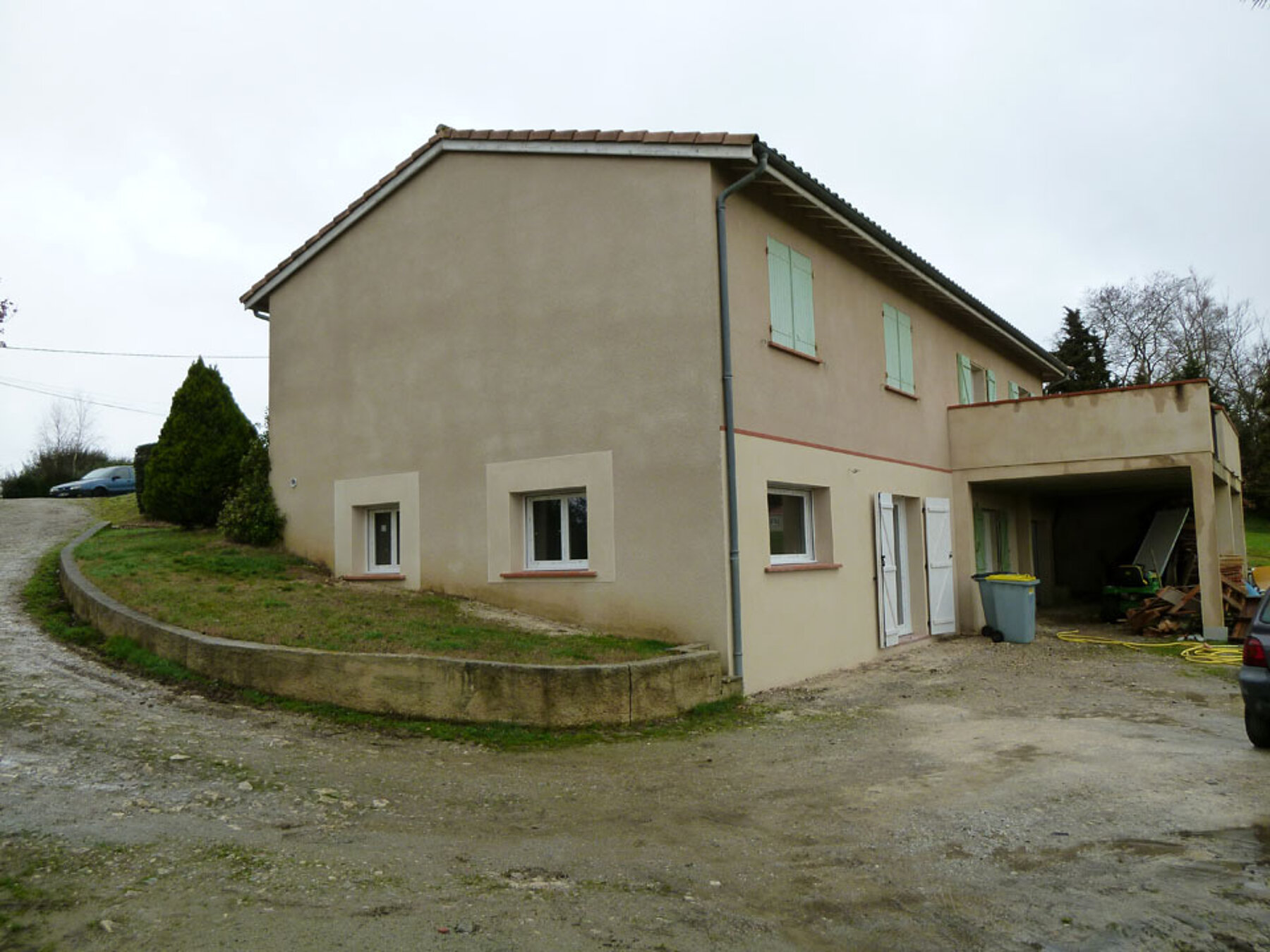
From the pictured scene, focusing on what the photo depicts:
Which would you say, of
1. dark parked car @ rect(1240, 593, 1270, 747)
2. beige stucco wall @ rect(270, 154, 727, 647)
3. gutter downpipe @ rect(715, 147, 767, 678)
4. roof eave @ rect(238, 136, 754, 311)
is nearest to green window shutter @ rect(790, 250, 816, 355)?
gutter downpipe @ rect(715, 147, 767, 678)

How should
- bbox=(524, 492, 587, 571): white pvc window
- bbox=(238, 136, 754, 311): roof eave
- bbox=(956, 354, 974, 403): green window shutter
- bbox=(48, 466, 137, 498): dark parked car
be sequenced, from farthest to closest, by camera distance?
bbox=(48, 466, 137, 498): dark parked car
bbox=(956, 354, 974, 403): green window shutter
bbox=(524, 492, 587, 571): white pvc window
bbox=(238, 136, 754, 311): roof eave

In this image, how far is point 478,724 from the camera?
776 cm

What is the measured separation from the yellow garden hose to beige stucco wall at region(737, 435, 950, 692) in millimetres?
2823

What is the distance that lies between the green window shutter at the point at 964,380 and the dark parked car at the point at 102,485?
25.9 m

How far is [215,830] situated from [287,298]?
11707mm

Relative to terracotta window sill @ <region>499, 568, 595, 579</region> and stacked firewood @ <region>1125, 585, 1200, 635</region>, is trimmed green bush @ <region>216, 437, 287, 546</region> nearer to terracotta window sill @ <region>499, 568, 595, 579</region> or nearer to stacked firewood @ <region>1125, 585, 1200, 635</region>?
terracotta window sill @ <region>499, 568, 595, 579</region>

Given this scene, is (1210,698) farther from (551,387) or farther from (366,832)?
(366,832)

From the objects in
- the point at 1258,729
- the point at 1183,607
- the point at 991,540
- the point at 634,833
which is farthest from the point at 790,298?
the point at 991,540

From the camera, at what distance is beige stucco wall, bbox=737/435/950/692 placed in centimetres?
976

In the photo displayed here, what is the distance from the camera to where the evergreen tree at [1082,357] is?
137ft

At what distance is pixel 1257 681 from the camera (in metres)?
6.79

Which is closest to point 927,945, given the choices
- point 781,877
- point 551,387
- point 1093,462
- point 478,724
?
point 781,877

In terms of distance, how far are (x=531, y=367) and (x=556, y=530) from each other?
2002mm

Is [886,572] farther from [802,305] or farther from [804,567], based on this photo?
[802,305]
